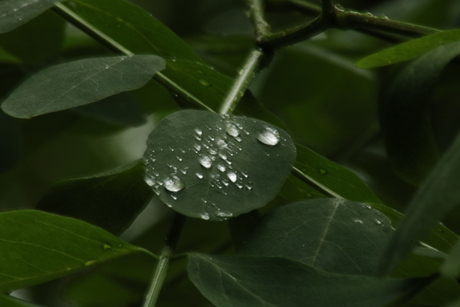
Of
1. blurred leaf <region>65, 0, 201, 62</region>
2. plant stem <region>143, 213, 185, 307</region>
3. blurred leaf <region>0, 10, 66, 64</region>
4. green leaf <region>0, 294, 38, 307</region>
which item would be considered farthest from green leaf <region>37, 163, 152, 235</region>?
blurred leaf <region>0, 10, 66, 64</region>

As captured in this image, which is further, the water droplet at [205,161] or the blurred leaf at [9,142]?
the blurred leaf at [9,142]

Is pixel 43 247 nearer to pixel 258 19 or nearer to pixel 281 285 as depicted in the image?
pixel 281 285

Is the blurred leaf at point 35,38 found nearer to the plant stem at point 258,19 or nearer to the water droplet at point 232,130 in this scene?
the plant stem at point 258,19

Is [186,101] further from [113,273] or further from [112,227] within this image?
[113,273]

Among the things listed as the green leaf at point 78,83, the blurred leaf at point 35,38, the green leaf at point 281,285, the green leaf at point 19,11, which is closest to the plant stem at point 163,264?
the green leaf at point 281,285

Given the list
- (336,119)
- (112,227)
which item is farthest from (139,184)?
(336,119)

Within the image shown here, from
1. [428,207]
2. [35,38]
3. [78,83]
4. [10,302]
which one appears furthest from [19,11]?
[428,207]
